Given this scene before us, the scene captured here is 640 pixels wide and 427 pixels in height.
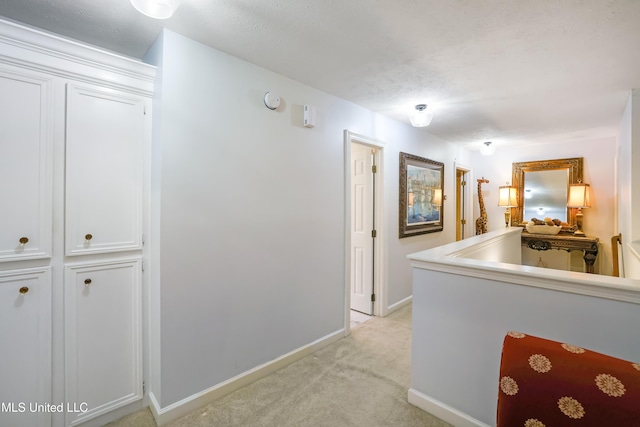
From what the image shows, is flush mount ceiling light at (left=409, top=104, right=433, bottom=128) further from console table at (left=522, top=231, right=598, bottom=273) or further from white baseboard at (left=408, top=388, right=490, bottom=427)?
console table at (left=522, top=231, right=598, bottom=273)

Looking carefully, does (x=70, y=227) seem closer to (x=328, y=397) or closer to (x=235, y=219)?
(x=235, y=219)

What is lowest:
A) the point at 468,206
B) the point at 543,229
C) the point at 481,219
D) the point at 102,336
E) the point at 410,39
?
the point at 102,336

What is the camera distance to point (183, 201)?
5.90 feet

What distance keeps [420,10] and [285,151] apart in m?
1.28

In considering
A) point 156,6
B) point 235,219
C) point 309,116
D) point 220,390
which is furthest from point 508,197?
point 156,6

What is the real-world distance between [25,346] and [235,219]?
1.25 metres

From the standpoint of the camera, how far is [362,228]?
3504 mm

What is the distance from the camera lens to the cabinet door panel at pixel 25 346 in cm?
145

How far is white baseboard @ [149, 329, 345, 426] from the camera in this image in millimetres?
1746

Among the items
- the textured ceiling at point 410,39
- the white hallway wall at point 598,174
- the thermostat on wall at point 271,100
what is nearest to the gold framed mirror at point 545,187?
the white hallway wall at point 598,174

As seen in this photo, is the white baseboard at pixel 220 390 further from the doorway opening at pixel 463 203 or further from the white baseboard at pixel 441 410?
the doorway opening at pixel 463 203

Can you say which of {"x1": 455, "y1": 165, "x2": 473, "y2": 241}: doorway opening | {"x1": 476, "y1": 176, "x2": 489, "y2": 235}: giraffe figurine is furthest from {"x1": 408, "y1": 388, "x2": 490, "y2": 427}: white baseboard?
{"x1": 455, "y1": 165, "x2": 473, "y2": 241}: doorway opening

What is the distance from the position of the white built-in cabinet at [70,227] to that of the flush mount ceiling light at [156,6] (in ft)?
1.78

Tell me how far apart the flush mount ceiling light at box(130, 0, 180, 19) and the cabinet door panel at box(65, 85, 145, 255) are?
627mm
